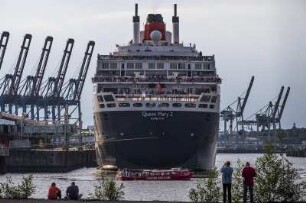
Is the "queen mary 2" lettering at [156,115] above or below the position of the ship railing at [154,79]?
below

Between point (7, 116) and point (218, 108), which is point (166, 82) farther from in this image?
point (7, 116)

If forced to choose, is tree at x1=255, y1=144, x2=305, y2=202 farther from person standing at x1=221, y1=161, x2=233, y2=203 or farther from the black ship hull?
the black ship hull

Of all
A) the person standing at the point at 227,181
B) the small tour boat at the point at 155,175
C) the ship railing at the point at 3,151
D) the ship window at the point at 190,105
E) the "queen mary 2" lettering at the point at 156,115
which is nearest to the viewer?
the person standing at the point at 227,181

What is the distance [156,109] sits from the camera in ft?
281

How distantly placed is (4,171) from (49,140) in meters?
37.6

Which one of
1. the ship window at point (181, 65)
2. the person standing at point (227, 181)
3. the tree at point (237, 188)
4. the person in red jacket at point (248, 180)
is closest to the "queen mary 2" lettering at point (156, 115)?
the ship window at point (181, 65)

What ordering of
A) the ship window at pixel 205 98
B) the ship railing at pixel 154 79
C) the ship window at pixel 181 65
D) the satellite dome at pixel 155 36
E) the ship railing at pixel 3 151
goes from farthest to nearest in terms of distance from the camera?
1. the satellite dome at pixel 155 36
2. the ship railing at pixel 3 151
3. the ship window at pixel 181 65
4. the ship railing at pixel 154 79
5. the ship window at pixel 205 98

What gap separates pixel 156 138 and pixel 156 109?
9.09 ft

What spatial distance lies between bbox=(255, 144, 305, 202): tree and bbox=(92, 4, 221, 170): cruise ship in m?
42.8

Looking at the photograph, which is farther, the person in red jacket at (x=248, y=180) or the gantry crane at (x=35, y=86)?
the gantry crane at (x=35, y=86)

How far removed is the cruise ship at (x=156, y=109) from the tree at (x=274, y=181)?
42776 mm

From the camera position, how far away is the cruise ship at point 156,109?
84.7 m

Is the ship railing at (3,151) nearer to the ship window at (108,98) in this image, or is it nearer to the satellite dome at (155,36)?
the ship window at (108,98)

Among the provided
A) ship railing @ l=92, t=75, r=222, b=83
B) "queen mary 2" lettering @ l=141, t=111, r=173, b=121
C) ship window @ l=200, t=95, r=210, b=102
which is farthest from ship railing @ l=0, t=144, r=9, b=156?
ship window @ l=200, t=95, r=210, b=102
